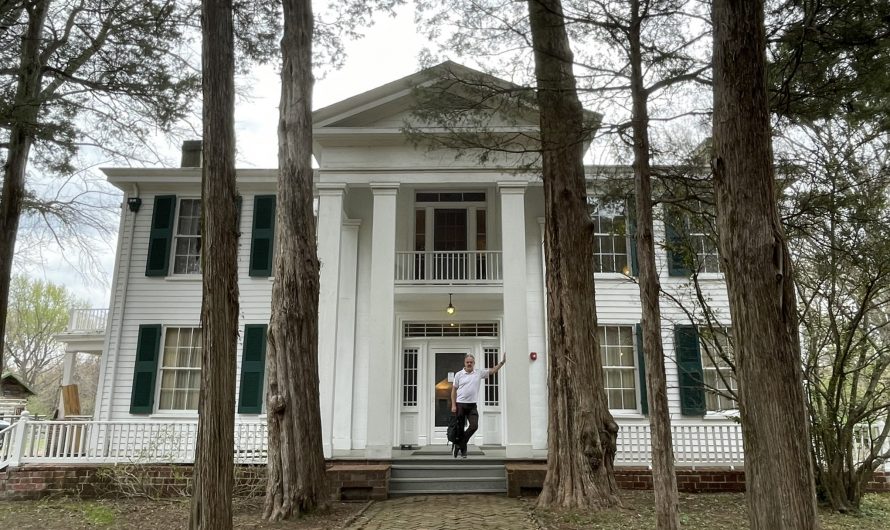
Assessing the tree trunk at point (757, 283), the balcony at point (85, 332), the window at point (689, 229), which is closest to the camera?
the tree trunk at point (757, 283)

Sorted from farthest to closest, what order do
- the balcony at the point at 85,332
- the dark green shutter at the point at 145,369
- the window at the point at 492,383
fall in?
1. the balcony at the point at 85,332
2. the window at the point at 492,383
3. the dark green shutter at the point at 145,369

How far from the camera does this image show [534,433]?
11805 mm

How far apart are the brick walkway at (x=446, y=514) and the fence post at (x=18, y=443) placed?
6.31 metres

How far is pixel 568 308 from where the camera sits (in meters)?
7.29

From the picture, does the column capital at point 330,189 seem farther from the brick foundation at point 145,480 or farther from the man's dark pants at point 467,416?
the brick foundation at point 145,480

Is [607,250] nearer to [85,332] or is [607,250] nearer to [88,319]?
[85,332]

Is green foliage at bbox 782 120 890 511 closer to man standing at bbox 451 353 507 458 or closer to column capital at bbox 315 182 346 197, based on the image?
man standing at bbox 451 353 507 458

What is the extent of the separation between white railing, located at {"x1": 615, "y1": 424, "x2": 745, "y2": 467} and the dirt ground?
0.76m

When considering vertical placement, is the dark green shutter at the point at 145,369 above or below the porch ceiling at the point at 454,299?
below

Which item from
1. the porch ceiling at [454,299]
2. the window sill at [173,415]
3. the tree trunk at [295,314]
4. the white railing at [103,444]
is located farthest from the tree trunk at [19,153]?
the porch ceiling at [454,299]

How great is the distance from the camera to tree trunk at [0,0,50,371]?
898cm

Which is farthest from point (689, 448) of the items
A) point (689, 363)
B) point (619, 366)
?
point (619, 366)

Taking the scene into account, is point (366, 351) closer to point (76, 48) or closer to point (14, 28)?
point (76, 48)

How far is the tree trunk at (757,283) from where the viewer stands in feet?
10.5
